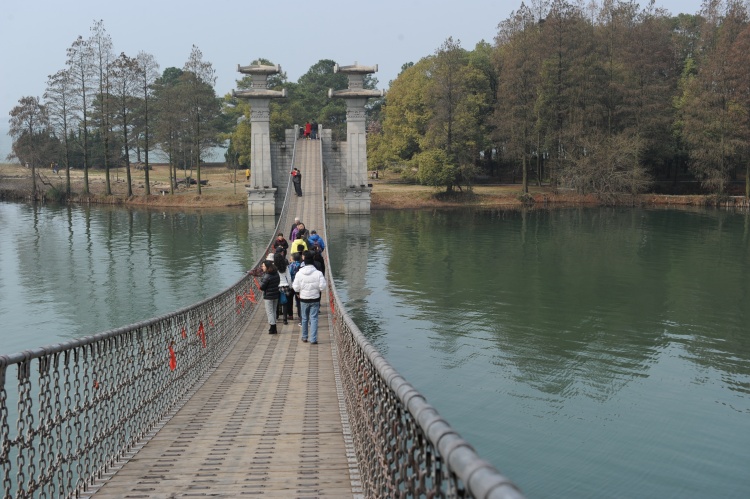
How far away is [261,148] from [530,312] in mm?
27485

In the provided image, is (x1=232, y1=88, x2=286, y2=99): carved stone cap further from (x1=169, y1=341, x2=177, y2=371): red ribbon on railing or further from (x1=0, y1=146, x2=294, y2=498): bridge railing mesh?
(x1=169, y1=341, x2=177, y2=371): red ribbon on railing

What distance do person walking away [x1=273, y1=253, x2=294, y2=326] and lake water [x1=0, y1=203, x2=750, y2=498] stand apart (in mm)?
3061

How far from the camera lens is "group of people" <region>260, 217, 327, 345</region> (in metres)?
11.9

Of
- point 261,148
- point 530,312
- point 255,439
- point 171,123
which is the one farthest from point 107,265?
point 171,123

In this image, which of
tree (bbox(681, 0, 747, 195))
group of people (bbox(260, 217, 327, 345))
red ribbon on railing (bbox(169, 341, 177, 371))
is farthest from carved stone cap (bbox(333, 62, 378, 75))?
red ribbon on railing (bbox(169, 341, 177, 371))

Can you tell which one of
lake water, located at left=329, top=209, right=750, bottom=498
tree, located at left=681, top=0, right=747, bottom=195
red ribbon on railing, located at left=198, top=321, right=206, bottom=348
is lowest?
lake water, located at left=329, top=209, right=750, bottom=498

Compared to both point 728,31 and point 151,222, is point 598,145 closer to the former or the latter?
point 728,31

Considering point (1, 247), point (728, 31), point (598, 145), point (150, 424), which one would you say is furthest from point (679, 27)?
point (150, 424)

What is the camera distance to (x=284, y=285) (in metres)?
13.6

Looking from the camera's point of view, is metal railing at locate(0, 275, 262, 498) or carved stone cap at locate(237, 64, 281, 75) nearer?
metal railing at locate(0, 275, 262, 498)

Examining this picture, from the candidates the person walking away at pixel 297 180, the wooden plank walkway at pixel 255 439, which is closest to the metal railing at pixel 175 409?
the wooden plank walkway at pixel 255 439

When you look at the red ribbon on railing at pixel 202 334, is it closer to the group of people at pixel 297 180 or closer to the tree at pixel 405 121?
the group of people at pixel 297 180

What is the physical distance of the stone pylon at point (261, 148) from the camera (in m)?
44.8

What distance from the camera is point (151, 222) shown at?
1767 inches
